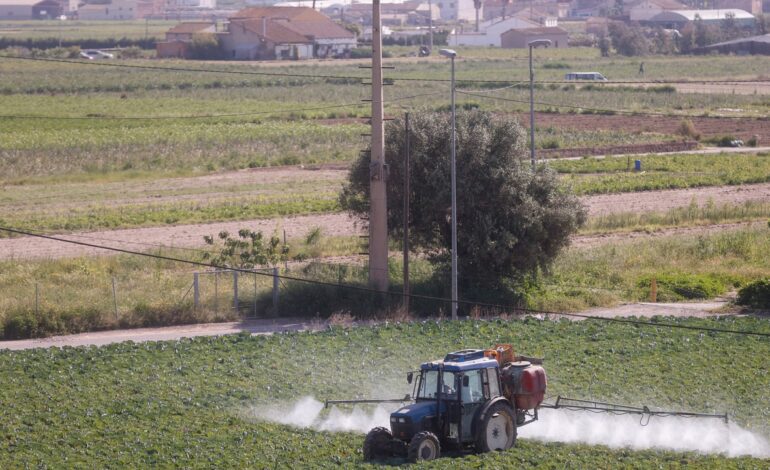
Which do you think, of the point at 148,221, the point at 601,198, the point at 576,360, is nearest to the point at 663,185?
the point at 601,198

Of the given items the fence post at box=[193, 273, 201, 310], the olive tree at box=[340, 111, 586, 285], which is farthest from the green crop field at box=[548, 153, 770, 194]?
the fence post at box=[193, 273, 201, 310]

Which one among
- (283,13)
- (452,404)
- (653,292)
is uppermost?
(283,13)

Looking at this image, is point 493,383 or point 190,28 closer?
point 493,383

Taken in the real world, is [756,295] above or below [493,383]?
below

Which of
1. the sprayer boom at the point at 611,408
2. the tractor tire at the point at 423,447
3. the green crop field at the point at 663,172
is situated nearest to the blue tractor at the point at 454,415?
the tractor tire at the point at 423,447

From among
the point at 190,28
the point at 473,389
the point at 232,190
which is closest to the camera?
the point at 473,389

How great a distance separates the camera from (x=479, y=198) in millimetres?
35312

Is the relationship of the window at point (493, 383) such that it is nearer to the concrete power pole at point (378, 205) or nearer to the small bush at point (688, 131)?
the concrete power pole at point (378, 205)

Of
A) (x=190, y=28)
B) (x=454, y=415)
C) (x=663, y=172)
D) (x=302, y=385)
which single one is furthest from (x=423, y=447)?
(x=190, y=28)

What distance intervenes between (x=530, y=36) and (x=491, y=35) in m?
17.8

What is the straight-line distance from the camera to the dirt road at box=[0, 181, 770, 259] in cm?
4200

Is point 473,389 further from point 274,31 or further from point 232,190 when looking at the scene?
point 274,31

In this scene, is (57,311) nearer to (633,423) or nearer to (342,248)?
(342,248)

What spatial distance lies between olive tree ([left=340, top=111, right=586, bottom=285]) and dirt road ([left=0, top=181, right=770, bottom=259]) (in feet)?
8.36
